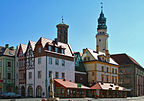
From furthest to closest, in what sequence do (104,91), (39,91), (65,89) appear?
(104,91)
(39,91)
(65,89)

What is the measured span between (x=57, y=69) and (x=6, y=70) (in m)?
12.5

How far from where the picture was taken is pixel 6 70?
54.3 m

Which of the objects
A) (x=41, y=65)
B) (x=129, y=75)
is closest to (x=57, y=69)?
(x=41, y=65)

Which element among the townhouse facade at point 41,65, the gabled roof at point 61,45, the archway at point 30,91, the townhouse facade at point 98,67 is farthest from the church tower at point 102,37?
the archway at point 30,91

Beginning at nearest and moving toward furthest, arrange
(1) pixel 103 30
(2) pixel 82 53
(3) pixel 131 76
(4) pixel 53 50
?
(4) pixel 53 50
(2) pixel 82 53
(3) pixel 131 76
(1) pixel 103 30

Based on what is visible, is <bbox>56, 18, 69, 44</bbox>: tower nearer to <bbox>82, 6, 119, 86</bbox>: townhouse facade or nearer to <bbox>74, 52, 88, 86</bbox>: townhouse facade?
<bbox>74, 52, 88, 86</bbox>: townhouse facade

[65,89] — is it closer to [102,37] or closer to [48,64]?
[48,64]

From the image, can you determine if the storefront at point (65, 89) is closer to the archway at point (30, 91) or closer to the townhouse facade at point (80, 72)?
the archway at point (30, 91)

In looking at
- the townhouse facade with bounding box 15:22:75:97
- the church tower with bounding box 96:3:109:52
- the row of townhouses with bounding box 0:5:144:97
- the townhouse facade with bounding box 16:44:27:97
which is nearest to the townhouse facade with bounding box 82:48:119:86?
the row of townhouses with bounding box 0:5:144:97

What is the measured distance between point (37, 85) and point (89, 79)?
1608 cm

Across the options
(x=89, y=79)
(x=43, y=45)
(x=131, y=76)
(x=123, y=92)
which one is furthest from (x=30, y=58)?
(x=131, y=76)

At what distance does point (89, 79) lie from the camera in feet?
198

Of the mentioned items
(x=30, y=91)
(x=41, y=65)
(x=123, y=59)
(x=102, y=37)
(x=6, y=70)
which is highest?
(x=102, y=37)

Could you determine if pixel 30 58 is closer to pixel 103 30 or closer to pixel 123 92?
pixel 123 92
